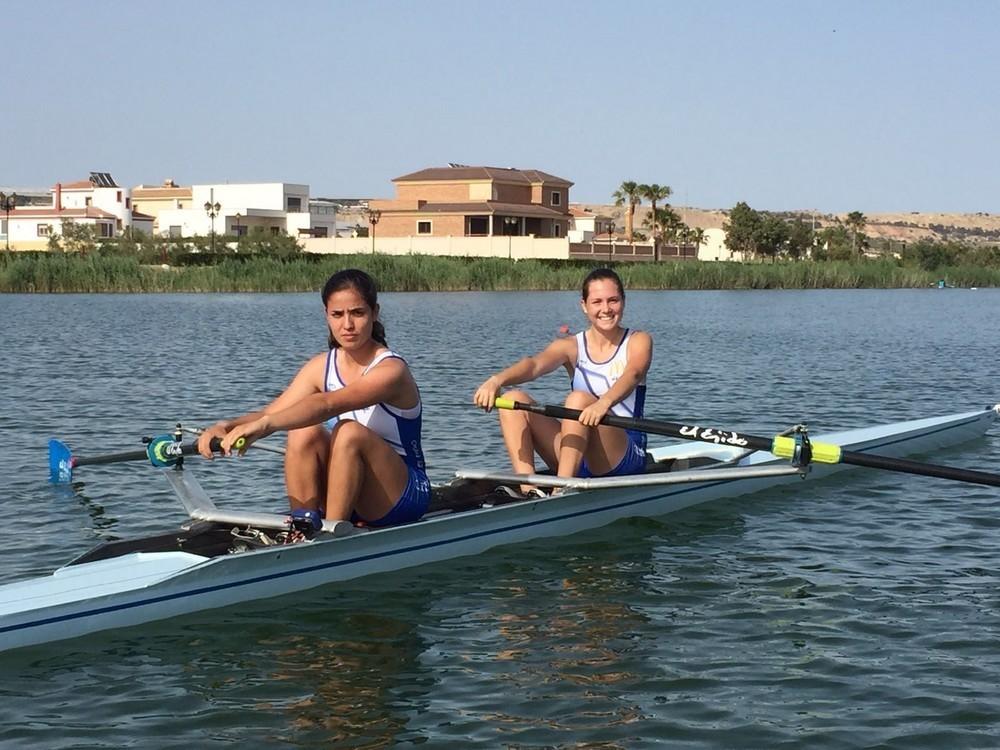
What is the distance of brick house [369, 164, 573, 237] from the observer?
86.0 m

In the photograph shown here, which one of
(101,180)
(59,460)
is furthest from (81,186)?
(59,460)

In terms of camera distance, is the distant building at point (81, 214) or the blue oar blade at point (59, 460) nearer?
the blue oar blade at point (59, 460)

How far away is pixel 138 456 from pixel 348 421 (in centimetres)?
313

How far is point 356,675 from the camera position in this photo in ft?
21.6

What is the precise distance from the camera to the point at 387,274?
5278 cm

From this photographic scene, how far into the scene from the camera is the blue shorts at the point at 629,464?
29.6ft

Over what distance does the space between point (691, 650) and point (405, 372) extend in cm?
225

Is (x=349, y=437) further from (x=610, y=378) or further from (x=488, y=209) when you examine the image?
(x=488, y=209)

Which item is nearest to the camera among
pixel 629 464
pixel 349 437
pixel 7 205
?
pixel 349 437

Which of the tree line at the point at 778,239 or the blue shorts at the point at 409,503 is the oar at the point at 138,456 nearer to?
the blue shorts at the point at 409,503

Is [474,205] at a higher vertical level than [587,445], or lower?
higher

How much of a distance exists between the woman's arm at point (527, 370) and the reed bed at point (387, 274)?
4221 centimetres

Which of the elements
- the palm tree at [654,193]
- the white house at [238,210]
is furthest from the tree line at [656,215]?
the white house at [238,210]

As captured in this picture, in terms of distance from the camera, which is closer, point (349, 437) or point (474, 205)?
point (349, 437)
